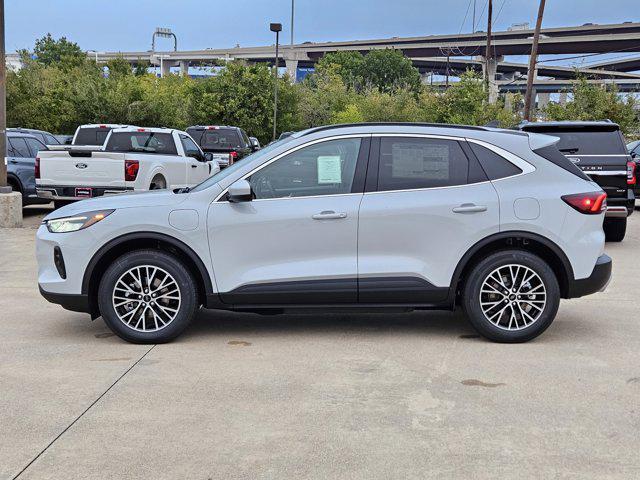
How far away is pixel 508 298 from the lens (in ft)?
20.1

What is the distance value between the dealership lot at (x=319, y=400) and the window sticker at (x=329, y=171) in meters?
1.33

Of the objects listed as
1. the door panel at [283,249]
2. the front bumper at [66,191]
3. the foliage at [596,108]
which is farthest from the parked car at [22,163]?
the foliage at [596,108]

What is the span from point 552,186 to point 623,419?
224cm

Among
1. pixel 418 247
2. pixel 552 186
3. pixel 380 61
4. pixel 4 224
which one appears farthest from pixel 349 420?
pixel 380 61

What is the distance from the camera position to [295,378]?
525cm

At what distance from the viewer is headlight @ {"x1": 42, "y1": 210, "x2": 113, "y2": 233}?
6.07 meters

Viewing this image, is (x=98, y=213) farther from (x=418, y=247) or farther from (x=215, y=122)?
(x=215, y=122)

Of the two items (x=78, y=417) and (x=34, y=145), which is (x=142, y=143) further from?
(x=78, y=417)

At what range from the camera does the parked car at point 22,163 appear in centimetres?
1530

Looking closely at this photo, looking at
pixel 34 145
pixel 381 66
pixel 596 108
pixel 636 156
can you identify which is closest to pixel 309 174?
pixel 34 145

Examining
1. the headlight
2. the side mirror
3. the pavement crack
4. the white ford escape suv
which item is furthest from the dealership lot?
the side mirror

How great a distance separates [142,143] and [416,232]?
1003 cm

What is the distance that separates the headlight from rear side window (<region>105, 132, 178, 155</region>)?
336 inches

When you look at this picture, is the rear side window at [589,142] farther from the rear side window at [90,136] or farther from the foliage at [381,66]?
the foliage at [381,66]
